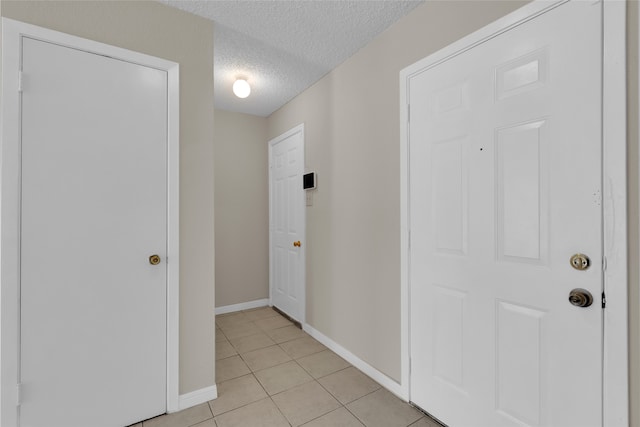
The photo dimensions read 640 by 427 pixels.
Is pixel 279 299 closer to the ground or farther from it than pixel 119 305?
closer to the ground

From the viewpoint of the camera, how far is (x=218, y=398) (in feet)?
6.31

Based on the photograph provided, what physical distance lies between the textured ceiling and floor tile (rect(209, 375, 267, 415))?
2487 millimetres

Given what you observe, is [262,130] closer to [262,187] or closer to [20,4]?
[262,187]

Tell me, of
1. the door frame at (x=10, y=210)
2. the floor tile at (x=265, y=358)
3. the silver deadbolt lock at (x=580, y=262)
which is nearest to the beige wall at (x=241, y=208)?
the floor tile at (x=265, y=358)

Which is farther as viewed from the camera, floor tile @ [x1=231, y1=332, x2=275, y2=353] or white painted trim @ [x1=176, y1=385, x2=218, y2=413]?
floor tile @ [x1=231, y1=332, x2=275, y2=353]

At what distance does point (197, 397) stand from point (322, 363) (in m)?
0.95

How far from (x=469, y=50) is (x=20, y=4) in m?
2.24

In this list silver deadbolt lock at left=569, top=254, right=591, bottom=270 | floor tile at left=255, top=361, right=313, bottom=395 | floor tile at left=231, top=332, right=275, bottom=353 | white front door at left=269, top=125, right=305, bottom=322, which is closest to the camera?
silver deadbolt lock at left=569, top=254, right=591, bottom=270

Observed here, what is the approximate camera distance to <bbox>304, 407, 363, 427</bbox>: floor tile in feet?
5.50

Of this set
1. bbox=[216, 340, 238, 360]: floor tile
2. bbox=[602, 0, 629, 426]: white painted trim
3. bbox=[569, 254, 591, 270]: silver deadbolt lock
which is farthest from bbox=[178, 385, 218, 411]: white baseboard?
bbox=[569, 254, 591, 270]: silver deadbolt lock

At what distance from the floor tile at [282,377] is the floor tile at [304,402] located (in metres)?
0.06

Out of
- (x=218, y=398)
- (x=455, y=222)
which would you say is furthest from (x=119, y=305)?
(x=455, y=222)

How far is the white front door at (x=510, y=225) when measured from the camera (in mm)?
1131

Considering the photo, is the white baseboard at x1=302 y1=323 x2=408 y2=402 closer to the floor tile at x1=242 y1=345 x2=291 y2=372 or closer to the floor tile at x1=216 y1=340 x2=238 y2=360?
the floor tile at x1=242 y1=345 x2=291 y2=372
